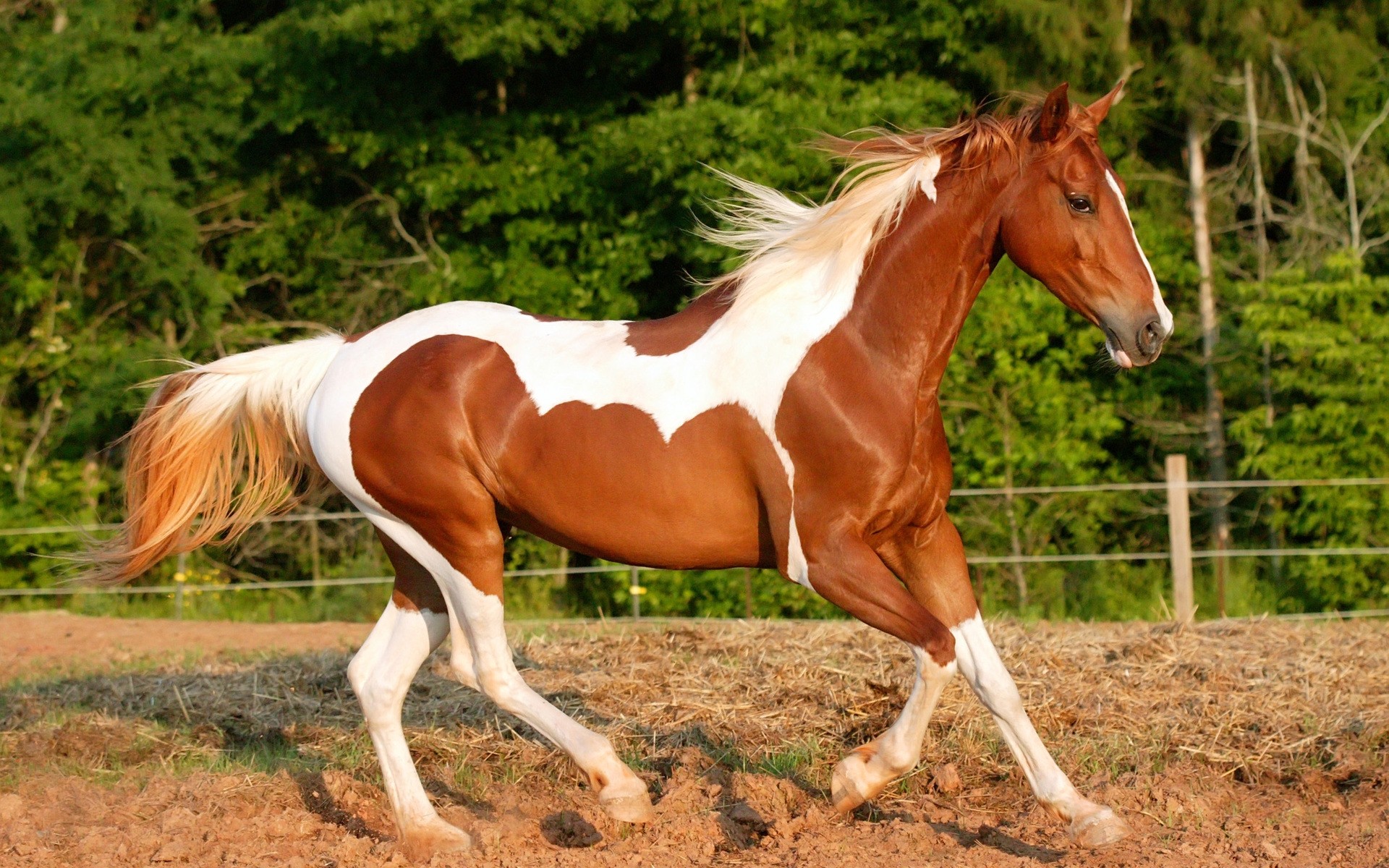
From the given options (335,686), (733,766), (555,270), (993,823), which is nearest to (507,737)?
(733,766)

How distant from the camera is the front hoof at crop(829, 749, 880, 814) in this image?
4.02 meters

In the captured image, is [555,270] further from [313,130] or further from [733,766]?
[733,766]

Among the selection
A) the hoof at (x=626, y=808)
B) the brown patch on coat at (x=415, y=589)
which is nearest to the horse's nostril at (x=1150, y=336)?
the hoof at (x=626, y=808)

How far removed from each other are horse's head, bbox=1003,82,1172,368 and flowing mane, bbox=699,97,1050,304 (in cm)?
10

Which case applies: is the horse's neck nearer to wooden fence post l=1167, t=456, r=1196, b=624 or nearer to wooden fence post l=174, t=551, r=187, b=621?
wooden fence post l=1167, t=456, r=1196, b=624

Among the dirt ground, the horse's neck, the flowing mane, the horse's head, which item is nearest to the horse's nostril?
the horse's head

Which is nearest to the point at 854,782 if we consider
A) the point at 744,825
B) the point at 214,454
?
the point at 744,825

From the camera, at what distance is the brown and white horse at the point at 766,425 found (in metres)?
3.97

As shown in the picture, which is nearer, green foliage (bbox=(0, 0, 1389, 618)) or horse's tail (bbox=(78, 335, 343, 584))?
horse's tail (bbox=(78, 335, 343, 584))

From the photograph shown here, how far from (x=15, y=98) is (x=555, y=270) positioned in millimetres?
5931

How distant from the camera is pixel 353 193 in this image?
1641 cm

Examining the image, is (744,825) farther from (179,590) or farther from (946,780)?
(179,590)

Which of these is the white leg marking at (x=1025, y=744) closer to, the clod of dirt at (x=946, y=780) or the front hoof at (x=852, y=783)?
the front hoof at (x=852, y=783)

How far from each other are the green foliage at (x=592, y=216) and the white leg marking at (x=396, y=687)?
7795mm
